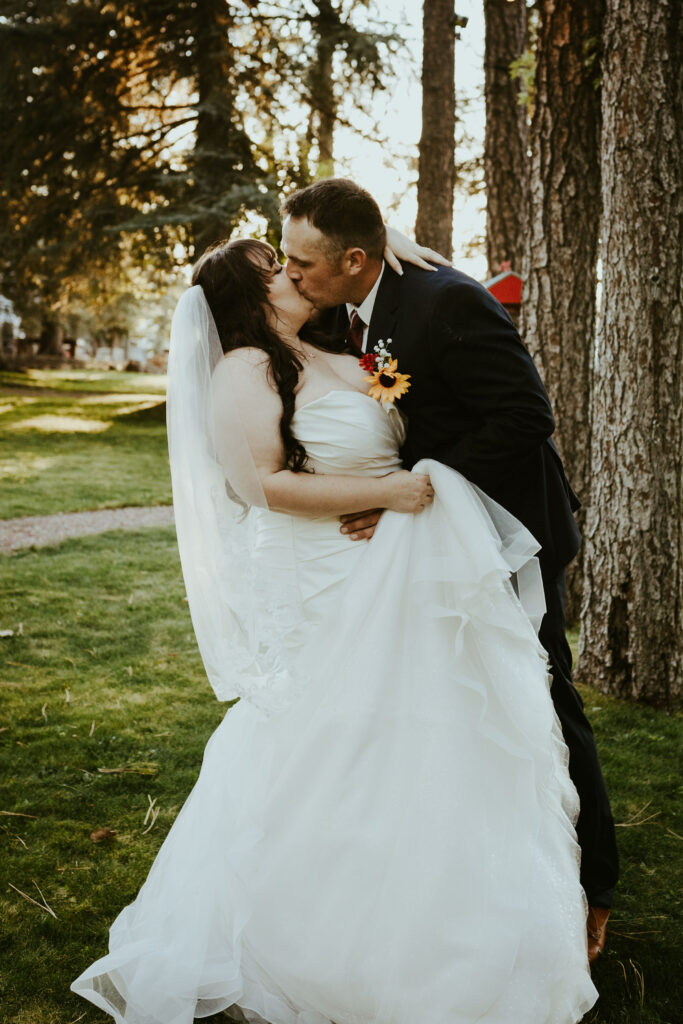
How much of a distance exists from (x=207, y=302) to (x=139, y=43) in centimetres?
1564

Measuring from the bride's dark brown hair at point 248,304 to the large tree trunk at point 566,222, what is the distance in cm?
290

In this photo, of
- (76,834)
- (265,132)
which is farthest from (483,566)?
(265,132)

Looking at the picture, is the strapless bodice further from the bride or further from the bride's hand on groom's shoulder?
the bride's hand on groom's shoulder

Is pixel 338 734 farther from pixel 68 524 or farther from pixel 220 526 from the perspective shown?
pixel 68 524

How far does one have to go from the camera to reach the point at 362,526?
2.56m

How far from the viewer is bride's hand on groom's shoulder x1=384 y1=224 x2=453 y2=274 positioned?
2.59m

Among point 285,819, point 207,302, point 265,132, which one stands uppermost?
point 265,132

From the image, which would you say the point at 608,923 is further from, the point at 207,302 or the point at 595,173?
the point at 595,173

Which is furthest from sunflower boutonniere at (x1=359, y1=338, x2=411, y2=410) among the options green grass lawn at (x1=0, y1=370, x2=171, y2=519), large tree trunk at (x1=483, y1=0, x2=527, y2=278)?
green grass lawn at (x1=0, y1=370, x2=171, y2=519)

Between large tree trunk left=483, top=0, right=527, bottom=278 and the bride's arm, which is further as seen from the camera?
large tree trunk left=483, top=0, right=527, bottom=278

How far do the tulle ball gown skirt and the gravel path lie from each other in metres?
6.05

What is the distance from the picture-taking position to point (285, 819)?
236 centimetres

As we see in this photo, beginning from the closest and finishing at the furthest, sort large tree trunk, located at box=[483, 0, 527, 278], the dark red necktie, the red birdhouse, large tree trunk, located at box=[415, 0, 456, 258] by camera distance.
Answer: the dark red necktie → the red birdhouse → large tree trunk, located at box=[483, 0, 527, 278] → large tree trunk, located at box=[415, 0, 456, 258]

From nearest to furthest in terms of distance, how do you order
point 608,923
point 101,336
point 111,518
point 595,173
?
1. point 608,923
2. point 595,173
3. point 111,518
4. point 101,336
